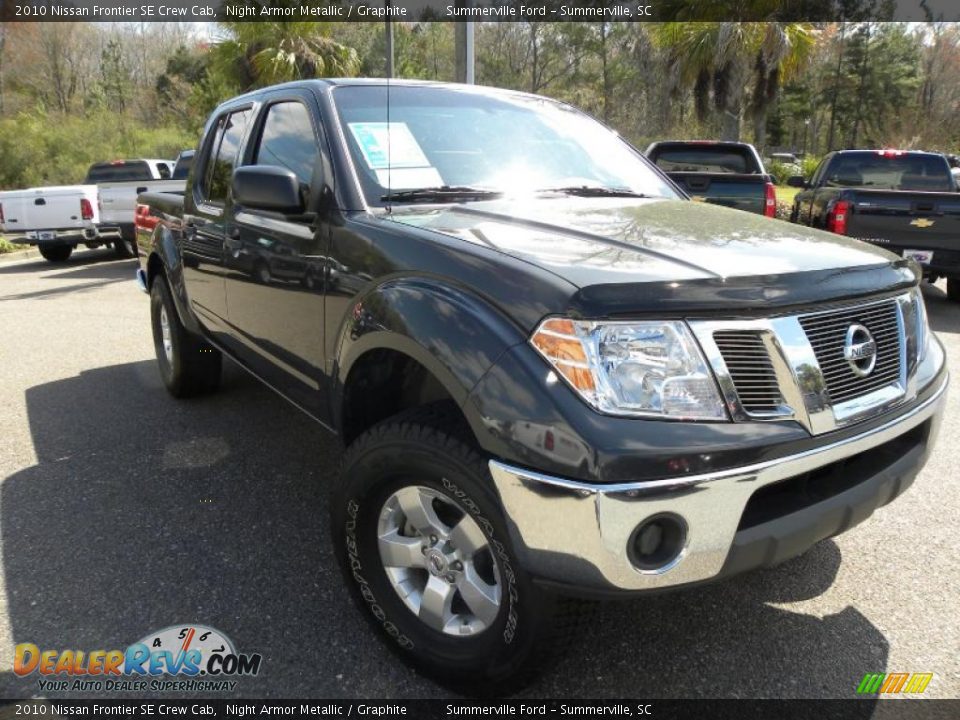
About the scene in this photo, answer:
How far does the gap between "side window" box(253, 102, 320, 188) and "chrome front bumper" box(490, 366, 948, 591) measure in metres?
1.66

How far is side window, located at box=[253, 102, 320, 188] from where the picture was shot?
2.95m

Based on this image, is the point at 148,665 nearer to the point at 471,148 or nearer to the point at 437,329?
the point at 437,329

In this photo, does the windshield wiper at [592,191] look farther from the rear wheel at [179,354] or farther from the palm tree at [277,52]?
the palm tree at [277,52]

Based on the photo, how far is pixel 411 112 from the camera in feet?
9.82

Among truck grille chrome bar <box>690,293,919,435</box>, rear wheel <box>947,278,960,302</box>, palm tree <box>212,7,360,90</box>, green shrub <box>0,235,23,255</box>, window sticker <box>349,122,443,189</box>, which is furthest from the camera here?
palm tree <box>212,7,360,90</box>

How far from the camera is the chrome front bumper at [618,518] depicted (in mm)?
1646

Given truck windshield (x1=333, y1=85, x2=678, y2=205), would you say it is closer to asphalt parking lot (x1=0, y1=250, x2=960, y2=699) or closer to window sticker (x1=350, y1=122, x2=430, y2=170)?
window sticker (x1=350, y1=122, x2=430, y2=170)

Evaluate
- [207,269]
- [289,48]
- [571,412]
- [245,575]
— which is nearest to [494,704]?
[571,412]

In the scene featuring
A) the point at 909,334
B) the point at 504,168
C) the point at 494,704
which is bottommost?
the point at 494,704

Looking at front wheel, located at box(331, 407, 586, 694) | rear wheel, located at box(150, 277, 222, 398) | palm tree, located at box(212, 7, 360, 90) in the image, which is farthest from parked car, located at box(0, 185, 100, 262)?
front wheel, located at box(331, 407, 586, 694)

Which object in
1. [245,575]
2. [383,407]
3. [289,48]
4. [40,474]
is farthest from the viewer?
[289,48]

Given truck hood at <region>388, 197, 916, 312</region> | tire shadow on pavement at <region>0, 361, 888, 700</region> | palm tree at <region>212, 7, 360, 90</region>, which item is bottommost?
tire shadow on pavement at <region>0, 361, 888, 700</region>

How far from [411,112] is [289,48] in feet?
49.2

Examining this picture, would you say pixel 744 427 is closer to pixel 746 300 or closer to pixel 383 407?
pixel 746 300
